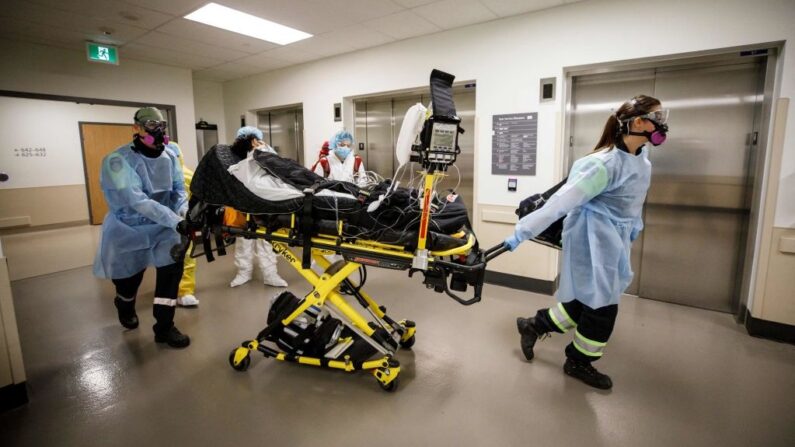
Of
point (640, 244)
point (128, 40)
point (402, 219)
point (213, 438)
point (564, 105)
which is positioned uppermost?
point (128, 40)

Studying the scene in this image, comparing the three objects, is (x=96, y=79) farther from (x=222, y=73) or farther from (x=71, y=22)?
(x=222, y=73)

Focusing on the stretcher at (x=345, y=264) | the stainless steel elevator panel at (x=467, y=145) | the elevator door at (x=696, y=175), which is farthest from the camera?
the stainless steel elevator panel at (x=467, y=145)

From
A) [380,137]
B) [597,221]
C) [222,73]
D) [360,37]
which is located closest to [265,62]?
[222,73]

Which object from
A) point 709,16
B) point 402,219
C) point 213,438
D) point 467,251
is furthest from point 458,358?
point 709,16

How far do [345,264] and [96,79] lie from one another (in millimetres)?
5276

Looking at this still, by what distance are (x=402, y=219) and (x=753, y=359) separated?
2.76 meters

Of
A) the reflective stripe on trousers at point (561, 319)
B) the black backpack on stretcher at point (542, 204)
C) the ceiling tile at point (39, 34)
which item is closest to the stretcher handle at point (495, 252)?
the black backpack on stretcher at point (542, 204)

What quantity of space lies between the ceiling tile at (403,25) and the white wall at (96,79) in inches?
145

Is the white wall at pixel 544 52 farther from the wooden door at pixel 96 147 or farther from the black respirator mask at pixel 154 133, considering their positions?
the wooden door at pixel 96 147

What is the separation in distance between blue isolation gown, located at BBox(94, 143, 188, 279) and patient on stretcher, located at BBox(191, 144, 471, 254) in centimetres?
59

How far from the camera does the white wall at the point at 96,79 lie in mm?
4746

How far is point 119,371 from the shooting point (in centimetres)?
266

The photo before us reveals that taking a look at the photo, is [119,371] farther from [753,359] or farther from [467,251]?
[753,359]

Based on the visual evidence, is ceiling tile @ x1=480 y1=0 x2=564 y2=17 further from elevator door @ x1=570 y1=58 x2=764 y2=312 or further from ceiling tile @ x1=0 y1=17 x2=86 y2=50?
ceiling tile @ x1=0 y1=17 x2=86 y2=50
